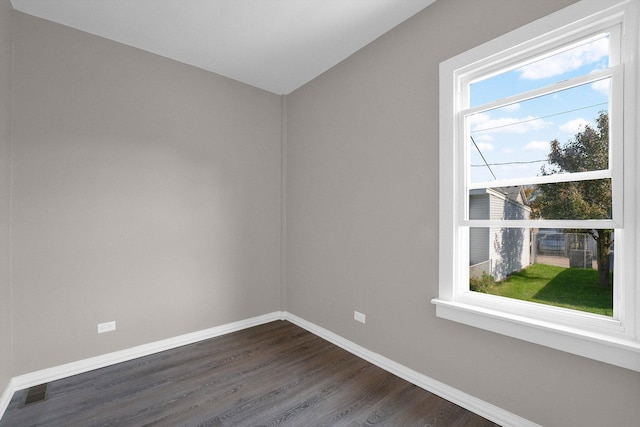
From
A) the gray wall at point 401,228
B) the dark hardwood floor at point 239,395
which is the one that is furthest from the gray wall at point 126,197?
the gray wall at point 401,228

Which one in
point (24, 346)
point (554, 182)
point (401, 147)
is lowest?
point (24, 346)

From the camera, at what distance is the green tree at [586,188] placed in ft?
5.14

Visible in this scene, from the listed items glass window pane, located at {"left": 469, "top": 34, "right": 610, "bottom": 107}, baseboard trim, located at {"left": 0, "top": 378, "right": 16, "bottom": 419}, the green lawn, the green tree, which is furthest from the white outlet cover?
baseboard trim, located at {"left": 0, "top": 378, "right": 16, "bottom": 419}

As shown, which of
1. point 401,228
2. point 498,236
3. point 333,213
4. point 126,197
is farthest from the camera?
point 333,213

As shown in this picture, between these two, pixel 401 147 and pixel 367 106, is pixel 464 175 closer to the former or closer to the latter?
pixel 401 147

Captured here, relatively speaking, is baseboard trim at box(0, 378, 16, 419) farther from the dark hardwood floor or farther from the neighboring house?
the neighboring house

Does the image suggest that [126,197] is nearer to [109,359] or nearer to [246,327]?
[109,359]

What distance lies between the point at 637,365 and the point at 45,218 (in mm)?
3854

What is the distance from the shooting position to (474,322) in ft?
6.31

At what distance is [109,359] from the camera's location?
257 cm

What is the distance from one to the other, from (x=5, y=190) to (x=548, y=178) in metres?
3.62

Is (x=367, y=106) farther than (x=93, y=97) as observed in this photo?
Yes

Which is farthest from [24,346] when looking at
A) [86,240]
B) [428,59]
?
[428,59]

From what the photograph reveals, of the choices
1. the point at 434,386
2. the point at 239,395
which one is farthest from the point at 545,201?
the point at 239,395
